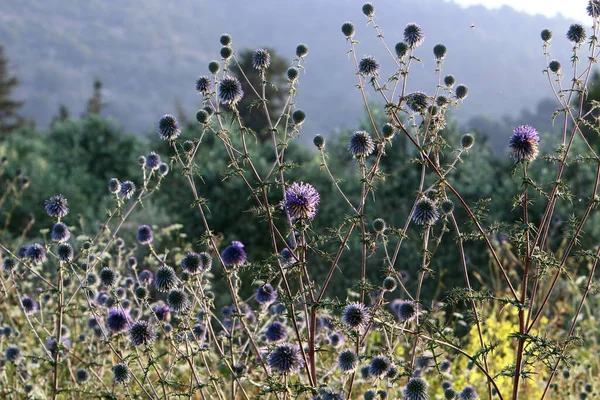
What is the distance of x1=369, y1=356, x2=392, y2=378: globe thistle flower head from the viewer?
2.87 metres

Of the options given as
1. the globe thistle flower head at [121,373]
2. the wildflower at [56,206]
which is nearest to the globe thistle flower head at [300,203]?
the globe thistle flower head at [121,373]

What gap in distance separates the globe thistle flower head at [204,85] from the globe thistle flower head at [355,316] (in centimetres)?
135

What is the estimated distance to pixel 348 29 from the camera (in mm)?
3549

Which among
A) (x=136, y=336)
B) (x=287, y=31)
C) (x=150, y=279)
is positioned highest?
(x=287, y=31)

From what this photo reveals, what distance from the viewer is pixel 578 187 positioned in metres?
11.3

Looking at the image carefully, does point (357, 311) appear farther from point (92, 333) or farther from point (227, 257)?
point (92, 333)

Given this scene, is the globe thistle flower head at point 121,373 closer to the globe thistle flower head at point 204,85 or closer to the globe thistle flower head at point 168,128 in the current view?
the globe thistle flower head at point 168,128

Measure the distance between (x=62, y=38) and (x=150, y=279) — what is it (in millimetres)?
171888

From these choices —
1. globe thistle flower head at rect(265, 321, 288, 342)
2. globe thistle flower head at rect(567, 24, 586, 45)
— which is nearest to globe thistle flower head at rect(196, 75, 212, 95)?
globe thistle flower head at rect(265, 321, 288, 342)

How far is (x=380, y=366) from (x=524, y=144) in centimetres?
109

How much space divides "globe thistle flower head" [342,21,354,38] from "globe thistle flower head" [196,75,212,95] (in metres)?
0.74

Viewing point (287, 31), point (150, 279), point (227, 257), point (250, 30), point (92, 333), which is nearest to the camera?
point (227, 257)

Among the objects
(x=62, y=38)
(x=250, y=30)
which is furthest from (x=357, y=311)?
(x=62, y=38)

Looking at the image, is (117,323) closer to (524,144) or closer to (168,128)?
(168,128)
